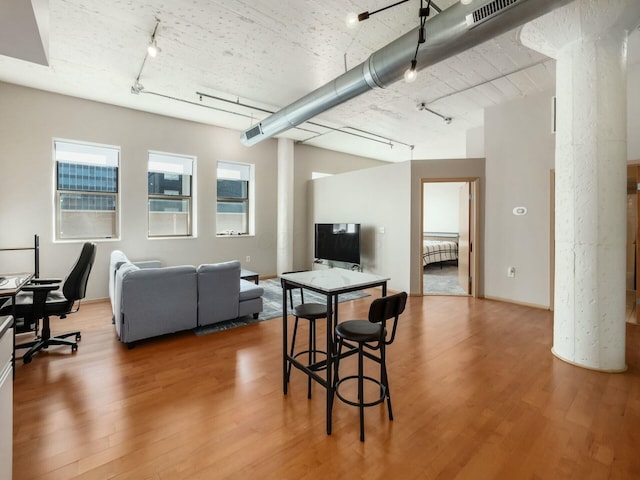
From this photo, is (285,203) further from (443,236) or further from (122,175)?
(443,236)

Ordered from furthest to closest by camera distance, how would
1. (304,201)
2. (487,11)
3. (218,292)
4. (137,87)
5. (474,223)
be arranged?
(304,201), (474,223), (137,87), (218,292), (487,11)

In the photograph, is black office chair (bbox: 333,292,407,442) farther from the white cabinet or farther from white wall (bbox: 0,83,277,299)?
white wall (bbox: 0,83,277,299)

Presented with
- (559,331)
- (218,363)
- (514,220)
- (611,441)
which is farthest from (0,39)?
(514,220)

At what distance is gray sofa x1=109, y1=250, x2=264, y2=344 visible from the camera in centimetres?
315

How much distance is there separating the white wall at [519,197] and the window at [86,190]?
6.51 m

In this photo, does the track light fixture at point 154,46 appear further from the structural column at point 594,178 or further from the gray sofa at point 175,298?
the structural column at point 594,178

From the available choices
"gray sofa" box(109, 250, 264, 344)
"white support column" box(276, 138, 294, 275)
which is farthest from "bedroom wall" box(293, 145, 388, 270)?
"gray sofa" box(109, 250, 264, 344)

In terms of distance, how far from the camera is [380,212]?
5.95 meters

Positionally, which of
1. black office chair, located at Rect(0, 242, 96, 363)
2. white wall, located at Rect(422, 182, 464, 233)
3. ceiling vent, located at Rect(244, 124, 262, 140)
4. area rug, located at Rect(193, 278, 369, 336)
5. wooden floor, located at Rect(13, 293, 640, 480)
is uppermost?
ceiling vent, located at Rect(244, 124, 262, 140)

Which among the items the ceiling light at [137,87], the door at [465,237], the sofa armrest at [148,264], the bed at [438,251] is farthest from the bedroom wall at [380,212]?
the ceiling light at [137,87]

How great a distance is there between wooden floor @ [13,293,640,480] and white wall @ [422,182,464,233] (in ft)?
22.0

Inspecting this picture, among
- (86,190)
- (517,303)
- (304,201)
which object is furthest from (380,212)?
(86,190)

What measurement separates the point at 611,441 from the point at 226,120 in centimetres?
649

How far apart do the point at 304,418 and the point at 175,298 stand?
213 cm
